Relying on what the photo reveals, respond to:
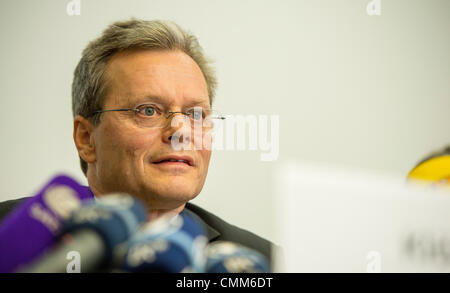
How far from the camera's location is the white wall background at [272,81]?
1.91 meters

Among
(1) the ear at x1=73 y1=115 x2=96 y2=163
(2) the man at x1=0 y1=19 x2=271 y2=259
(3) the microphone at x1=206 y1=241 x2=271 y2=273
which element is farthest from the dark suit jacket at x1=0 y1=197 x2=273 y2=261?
(3) the microphone at x1=206 y1=241 x2=271 y2=273

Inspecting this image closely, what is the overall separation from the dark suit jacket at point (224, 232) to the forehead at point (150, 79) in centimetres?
51

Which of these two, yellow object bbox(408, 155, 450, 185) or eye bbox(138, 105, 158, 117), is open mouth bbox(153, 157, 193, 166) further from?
yellow object bbox(408, 155, 450, 185)

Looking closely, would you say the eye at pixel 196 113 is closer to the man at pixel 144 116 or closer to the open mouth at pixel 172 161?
Answer: the man at pixel 144 116

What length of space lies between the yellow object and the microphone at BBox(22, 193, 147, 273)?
1.23 meters

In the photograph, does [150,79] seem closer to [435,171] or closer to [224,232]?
[224,232]

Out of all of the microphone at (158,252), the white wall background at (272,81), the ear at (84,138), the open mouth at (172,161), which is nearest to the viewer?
the microphone at (158,252)

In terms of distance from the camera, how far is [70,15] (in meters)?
1.96

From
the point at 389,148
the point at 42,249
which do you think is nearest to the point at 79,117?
the point at 42,249

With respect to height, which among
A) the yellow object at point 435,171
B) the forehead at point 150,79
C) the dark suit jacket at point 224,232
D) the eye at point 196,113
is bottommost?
the dark suit jacket at point 224,232

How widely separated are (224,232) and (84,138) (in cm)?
65

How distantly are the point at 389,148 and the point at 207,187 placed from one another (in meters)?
0.97

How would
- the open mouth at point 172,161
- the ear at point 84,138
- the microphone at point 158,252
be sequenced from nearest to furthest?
the microphone at point 158,252, the open mouth at point 172,161, the ear at point 84,138

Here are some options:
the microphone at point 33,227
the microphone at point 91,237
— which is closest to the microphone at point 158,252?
the microphone at point 91,237
